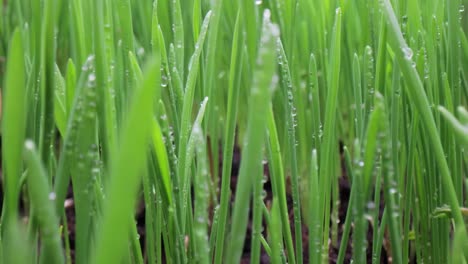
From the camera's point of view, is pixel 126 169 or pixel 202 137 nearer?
pixel 126 169

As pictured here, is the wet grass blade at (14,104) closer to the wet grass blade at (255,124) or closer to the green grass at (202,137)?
the green grass at (202,137)

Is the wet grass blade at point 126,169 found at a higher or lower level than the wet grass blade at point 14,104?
lower

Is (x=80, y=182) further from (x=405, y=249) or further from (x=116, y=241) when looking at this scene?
(x=405, y=249)

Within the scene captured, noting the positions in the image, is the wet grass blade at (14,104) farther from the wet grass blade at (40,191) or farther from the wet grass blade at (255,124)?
the wet grass blade at (255,124)

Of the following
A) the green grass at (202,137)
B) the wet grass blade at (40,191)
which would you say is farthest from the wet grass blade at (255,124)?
the wet grass blade at (40,191)

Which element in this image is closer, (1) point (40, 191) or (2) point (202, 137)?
(1) point (40, 191)

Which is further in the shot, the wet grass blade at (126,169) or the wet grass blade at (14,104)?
the wet grass blade at (14,104)

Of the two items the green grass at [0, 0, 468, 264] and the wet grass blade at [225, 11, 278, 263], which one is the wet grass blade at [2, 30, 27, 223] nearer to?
the green grass at [0, 0, 468, 264]

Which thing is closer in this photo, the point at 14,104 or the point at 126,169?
the point at 126,169
